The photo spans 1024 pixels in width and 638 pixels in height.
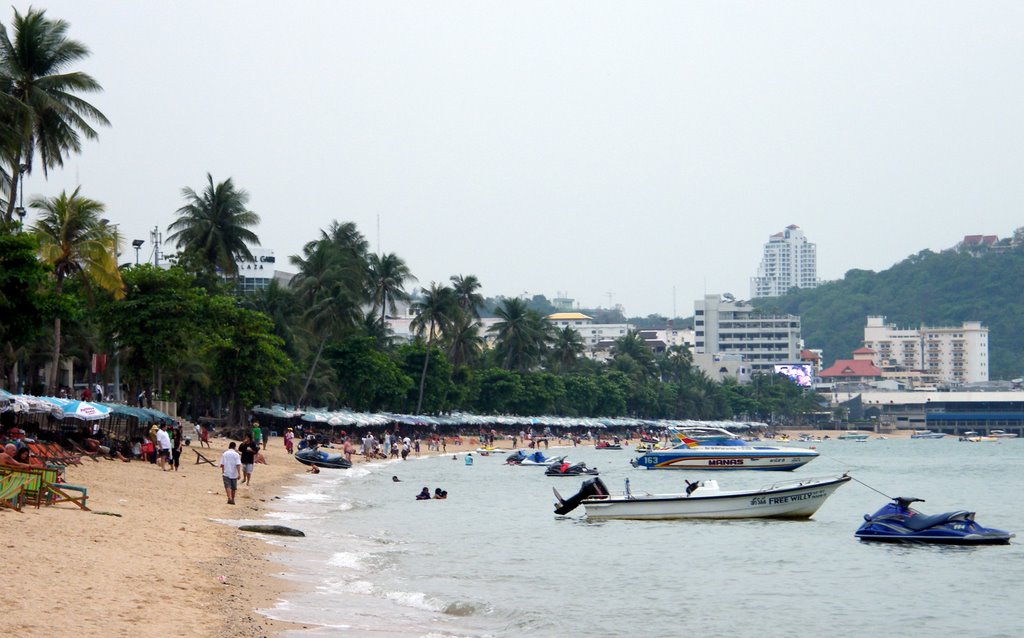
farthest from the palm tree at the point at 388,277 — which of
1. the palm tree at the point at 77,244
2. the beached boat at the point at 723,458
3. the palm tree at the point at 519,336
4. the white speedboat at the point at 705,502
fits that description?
the white speedboat at the point at 705,502

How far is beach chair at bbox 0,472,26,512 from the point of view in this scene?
68.3 ft

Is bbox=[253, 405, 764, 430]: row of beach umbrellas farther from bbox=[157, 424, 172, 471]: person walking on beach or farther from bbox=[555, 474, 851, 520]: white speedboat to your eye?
bbox=[555, 474, 851, 520]: white speedboat

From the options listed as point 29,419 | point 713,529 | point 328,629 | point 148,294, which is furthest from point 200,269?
point 328,629

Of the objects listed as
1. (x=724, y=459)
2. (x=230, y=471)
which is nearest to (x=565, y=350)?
(x=724, y=459)

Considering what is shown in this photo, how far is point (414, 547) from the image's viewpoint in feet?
89.6

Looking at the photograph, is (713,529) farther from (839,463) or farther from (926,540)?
(839,463)

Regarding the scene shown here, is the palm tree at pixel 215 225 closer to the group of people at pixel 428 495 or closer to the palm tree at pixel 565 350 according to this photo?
the group of people at pixel 428 495

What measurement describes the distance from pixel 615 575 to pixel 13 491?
11261 millimetres

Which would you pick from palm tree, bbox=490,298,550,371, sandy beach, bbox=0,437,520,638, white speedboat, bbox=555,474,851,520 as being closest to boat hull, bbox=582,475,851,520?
white speedboat, bbox=555,474,851,520

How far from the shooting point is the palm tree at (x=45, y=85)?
43281mm

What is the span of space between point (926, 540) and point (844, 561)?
9.03 ft

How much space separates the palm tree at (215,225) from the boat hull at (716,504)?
43.6 meters

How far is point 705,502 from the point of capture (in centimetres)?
3341

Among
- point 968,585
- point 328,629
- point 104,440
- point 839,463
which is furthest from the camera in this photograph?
point 839,463
